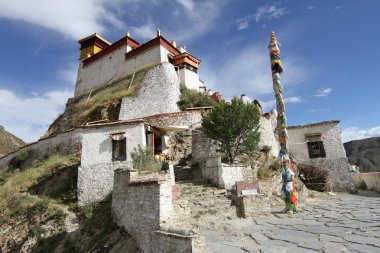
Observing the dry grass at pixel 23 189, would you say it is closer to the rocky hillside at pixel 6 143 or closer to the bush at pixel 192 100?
the bush at pixel 192 100

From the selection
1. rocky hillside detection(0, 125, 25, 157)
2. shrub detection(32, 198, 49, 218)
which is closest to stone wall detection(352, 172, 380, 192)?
shrub detection(32, 198, 49, 218)

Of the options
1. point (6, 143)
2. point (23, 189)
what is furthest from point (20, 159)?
point (6, 143)

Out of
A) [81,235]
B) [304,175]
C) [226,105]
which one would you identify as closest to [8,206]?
[81,235]

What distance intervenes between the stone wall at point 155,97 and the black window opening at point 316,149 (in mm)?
11802

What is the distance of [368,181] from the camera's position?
19.2 m

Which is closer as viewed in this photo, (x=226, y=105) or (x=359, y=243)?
(x=359, y=243)

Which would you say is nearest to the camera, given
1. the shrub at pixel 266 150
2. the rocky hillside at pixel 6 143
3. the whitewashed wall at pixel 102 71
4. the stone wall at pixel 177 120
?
the shrub at pixel 266 150

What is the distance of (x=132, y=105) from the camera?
2331 cm

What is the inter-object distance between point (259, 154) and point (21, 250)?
45.0 feet

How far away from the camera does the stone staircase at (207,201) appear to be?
9445mm

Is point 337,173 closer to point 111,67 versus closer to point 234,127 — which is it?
point 234,127

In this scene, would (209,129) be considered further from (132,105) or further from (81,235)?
(132,105)

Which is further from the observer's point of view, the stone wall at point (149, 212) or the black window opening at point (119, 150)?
the black window opening at point (119, 150)

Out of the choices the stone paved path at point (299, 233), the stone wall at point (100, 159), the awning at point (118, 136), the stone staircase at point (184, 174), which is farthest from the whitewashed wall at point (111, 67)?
the stone paved path at point (299, 233)
